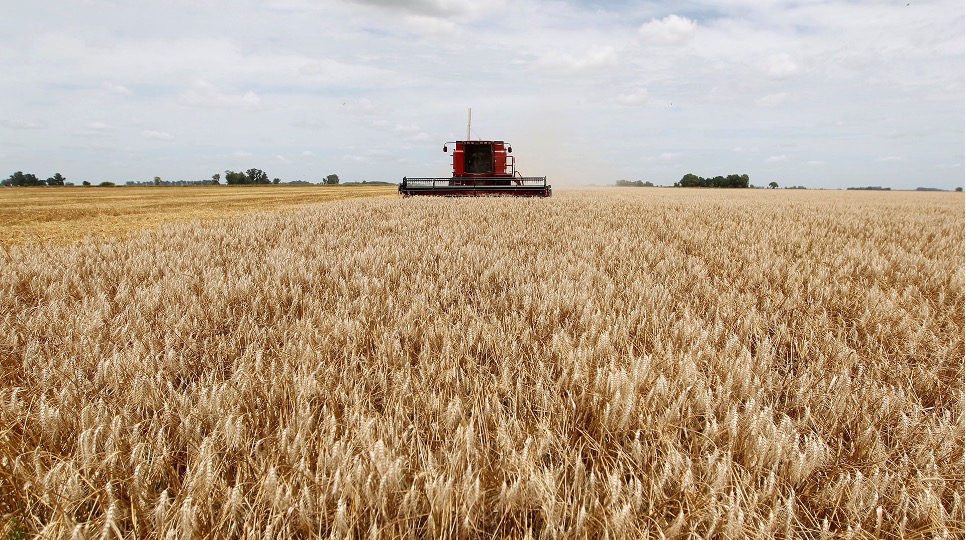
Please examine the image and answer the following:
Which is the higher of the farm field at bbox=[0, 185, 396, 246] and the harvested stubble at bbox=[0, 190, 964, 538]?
the farm field at bbox=[0, 185, 396, 246]

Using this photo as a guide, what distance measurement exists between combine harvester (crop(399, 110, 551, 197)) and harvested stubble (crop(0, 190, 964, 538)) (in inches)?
578

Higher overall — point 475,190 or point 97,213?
point 475,190

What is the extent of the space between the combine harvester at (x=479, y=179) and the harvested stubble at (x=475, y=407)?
1468 centimetres

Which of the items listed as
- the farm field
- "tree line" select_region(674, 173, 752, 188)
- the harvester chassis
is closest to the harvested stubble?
the farm field

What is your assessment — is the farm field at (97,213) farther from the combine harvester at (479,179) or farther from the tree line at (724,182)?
the tree line at (724,182)

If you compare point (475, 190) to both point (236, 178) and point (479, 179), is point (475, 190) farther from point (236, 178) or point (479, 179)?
point (236, 178)

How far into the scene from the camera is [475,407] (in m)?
1.49

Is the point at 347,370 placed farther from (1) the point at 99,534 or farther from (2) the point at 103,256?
(2) the point at 103,256

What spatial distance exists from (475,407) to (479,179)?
1865cm

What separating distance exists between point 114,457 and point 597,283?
297 cm

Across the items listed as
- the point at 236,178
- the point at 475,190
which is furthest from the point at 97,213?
the point at 236,178

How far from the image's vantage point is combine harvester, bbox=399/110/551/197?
59.0 ft

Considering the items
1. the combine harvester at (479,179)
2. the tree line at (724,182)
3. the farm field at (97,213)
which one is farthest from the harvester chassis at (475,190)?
the tree line at (724,182)

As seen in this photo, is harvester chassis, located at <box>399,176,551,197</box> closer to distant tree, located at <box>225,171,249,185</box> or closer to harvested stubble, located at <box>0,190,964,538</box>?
harvested stubble, located at <box>0,190,964,538</box>
